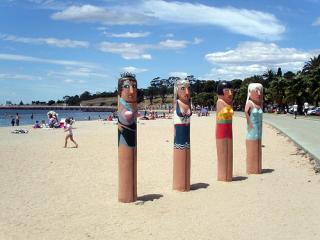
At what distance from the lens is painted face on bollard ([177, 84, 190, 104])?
934cm

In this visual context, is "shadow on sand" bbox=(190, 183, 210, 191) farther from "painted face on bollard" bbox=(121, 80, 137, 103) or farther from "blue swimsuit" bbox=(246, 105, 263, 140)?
"painted face on bollard" bbox=(121, 80, 137, 103)

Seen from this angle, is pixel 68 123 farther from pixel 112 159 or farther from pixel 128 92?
pixel 128 92

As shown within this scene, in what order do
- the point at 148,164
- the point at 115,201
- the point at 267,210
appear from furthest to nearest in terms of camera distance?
1. the point at 148,164
2. the point at 115,201
3. the point at 267,210

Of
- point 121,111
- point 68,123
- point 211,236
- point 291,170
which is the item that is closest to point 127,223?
point 211,236

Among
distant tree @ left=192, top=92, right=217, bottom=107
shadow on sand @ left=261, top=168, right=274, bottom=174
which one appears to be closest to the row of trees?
distant tree @ left=192, top=92, right=217, bottom=107

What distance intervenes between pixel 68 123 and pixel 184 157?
12.1 m

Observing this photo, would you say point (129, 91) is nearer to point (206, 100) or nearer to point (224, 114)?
point (224, 114)

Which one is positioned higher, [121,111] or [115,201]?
[121,111]

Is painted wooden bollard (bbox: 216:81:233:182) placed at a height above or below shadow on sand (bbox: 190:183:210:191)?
above

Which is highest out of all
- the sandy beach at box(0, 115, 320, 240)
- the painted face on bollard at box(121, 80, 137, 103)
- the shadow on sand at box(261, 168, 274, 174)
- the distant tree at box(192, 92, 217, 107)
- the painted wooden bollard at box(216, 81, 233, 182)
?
the distant tree at box(192, 92, 217, 107)

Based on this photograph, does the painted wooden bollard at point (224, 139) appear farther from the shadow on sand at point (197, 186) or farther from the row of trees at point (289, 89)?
the row of trees at point (289, 89)

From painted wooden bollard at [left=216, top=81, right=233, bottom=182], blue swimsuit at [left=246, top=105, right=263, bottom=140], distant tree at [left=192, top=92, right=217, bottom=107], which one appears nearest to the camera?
painted wooden bollard at [left=216, top=81, right=233, bottom=182]

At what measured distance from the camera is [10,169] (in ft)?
42.7

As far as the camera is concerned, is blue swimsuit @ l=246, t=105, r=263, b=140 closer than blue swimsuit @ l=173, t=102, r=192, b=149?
No
